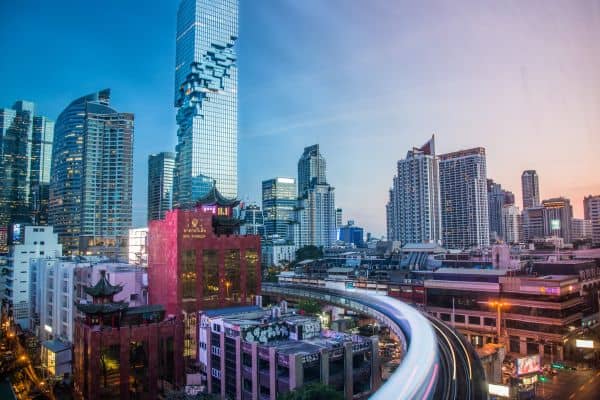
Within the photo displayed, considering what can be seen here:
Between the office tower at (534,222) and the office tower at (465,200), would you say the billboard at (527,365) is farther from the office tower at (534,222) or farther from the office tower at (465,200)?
the office tower at (534,222)

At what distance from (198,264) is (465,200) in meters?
152

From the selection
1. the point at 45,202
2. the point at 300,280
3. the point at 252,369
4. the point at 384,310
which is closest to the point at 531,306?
the point at 384,310

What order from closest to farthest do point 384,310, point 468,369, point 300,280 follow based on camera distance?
point 468,369 → point 384,310 → point 300,280

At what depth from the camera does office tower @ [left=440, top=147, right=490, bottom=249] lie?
181 m

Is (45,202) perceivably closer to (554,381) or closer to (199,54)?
(199,54)

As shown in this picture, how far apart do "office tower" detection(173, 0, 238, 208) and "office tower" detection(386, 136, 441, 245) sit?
66652 mm

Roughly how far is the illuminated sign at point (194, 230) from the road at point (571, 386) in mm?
42119

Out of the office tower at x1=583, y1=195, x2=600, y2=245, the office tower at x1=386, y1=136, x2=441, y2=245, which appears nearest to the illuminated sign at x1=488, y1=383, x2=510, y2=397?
the office tower at x1=583, y1=195, x2=600, y2=245

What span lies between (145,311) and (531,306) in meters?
51.0

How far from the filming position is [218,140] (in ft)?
562

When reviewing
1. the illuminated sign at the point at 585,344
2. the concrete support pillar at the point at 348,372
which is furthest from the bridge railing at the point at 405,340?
the illuminated sign at the point at 585,344

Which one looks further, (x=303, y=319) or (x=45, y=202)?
(x=45, y=202)

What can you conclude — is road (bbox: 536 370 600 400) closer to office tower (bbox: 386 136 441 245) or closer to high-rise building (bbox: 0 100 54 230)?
office tower (bbox: 386 136 441 245)

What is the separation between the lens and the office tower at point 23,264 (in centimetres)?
8600
